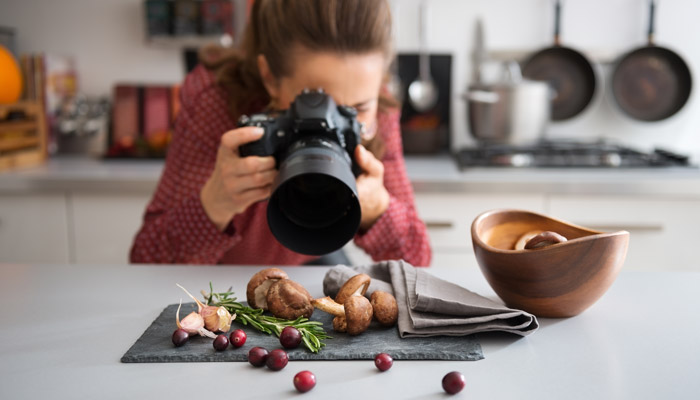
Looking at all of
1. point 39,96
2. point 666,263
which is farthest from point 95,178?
point 666,263

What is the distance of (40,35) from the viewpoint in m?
2.22

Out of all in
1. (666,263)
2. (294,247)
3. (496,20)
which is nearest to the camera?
(294,247)

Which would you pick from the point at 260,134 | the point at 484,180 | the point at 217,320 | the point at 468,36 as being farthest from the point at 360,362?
the point at 468,36

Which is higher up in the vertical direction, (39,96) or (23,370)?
(39,96)

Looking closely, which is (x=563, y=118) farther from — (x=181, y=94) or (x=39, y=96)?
(x=39, y=96)

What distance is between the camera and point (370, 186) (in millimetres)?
960

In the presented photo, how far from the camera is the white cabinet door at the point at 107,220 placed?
1.72 metres

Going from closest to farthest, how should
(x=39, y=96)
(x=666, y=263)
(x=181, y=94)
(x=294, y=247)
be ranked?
(x=294, y=247)
(x=181, y=94)
(x=666, y=263)
(x=39, y=96)

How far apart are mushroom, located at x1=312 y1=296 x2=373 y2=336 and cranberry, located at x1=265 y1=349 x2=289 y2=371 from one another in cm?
9

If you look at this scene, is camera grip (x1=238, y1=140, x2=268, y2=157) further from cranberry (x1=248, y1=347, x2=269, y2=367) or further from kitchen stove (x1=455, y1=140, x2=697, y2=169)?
kitchen stove (x1=455, y1=140, x2=697, y2=169)

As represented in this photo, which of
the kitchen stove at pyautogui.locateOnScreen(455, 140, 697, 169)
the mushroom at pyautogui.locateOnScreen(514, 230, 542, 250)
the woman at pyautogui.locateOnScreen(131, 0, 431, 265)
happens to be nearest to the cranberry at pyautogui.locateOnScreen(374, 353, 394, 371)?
the mushroom at pyautogui.locateOnScreen(514, 230, 542, 250)

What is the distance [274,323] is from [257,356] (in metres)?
0.08

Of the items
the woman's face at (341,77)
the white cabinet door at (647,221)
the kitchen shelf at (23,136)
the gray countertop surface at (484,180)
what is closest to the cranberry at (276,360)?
the woman's face at (341,77)

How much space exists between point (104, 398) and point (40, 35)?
2.04 meters
